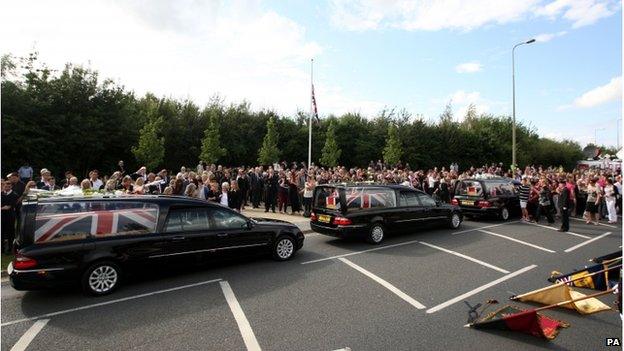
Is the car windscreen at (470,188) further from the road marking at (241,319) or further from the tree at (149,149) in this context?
the tree at (149,149)

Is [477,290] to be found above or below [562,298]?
below

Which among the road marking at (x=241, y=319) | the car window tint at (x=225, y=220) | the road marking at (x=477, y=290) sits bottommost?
the road marking at (x=241, y=319)

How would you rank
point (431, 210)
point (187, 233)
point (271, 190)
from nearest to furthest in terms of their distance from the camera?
point (187, 233), point (431, 210), point (271, 190)

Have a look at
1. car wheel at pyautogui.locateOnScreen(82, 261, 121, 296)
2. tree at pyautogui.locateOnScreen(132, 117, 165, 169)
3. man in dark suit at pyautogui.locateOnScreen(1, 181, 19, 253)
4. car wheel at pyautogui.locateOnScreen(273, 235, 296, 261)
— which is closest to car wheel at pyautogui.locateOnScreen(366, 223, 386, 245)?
car wheel at pyautogui.locateOnScreen(273, 235, 296, 261)

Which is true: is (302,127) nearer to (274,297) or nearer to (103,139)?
(103,139)

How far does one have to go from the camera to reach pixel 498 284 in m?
7.10

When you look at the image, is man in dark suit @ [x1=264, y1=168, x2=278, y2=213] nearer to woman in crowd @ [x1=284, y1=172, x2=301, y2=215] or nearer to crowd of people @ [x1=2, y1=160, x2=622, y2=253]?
crowd of people @ [x1=2, y1=160, x2=622, y2=253]

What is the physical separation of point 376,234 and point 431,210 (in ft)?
8.29

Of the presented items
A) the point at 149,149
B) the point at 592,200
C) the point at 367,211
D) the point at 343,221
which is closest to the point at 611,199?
the point at 592,200

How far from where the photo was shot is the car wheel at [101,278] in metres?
6.36

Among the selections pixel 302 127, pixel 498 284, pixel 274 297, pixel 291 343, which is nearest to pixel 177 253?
pixel 274 297

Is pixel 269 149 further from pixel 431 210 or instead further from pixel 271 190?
pixel 431 210

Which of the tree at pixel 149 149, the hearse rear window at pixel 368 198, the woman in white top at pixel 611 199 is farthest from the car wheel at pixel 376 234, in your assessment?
the tree at pixel 149 149

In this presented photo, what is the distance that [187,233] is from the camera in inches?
293
